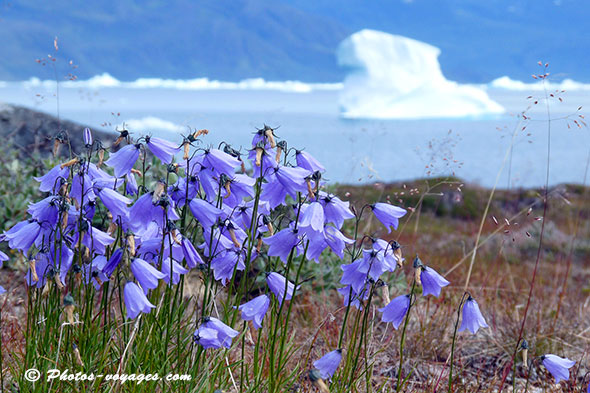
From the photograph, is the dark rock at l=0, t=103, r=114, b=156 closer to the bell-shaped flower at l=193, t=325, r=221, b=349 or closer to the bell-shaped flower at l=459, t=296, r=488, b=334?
the bell-shaped flower at l=193, t=325, r=221, b=349

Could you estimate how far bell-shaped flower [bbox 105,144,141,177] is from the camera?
2.12 meters

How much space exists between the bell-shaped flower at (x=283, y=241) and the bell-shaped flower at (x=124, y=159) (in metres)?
0.55

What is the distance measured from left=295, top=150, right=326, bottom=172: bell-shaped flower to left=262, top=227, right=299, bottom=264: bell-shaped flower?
23 centimetres

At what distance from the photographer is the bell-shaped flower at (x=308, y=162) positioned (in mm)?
2156

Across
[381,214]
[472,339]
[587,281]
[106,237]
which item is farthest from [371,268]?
[587,281]

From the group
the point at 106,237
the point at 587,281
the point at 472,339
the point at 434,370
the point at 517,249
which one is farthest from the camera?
the point at 517,249

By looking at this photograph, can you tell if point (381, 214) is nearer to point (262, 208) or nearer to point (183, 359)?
point (262, 208)

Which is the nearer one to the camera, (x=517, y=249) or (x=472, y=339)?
(x=472, y=339)

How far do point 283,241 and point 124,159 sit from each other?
24.7 inches

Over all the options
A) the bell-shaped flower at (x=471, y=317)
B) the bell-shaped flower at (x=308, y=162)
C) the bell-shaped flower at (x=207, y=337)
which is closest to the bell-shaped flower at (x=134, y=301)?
the bell-shaped flower at (x=207, y=337)

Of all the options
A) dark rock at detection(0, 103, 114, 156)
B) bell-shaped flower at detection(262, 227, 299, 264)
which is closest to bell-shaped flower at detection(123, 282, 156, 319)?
bell-shaped flower at detection(262, 227, 299, 264)

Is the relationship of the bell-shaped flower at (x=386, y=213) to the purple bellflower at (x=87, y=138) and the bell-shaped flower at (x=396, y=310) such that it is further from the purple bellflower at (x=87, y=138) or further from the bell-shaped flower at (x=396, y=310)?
the purple bellflower at (x=87, y=138)

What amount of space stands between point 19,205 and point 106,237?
3737 mm

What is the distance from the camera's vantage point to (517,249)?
39.4 ft
